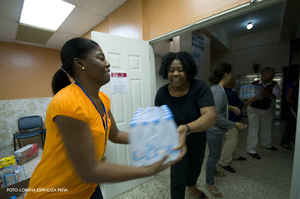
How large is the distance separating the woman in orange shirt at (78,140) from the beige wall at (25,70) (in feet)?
13.7

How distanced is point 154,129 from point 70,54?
1.80ft

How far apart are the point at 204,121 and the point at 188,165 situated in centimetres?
56

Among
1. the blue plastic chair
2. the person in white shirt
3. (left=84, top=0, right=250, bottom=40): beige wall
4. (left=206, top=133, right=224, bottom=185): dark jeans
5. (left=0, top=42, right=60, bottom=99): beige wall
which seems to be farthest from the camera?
(left=0, top=42, right=60, bottom=99): beige wall

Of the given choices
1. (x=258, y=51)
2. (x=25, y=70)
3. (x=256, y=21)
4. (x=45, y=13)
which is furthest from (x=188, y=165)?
(x=258, y=51)

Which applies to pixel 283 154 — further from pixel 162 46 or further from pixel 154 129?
pixel 154 129

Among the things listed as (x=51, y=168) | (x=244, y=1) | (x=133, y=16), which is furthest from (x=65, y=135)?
(x=133, y=16)

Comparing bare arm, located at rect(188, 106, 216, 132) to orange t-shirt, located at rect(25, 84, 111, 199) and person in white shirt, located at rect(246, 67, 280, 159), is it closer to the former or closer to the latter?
orange t-shirt, located at rect(25, 84, 111, 199)

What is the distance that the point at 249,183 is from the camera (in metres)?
1.89

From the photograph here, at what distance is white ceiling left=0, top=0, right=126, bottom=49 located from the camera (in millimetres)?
2115

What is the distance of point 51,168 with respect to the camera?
639mm

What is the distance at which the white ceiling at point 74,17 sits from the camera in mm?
2115

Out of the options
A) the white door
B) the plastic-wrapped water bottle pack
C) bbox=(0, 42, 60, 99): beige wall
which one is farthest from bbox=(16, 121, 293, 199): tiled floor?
bbox=(0, 42, 60, 99): beige wall

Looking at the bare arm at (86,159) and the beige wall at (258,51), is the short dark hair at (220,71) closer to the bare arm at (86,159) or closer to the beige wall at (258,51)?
the bare arm at (86,159)

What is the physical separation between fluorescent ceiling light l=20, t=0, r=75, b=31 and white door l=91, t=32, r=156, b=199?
1285mm
